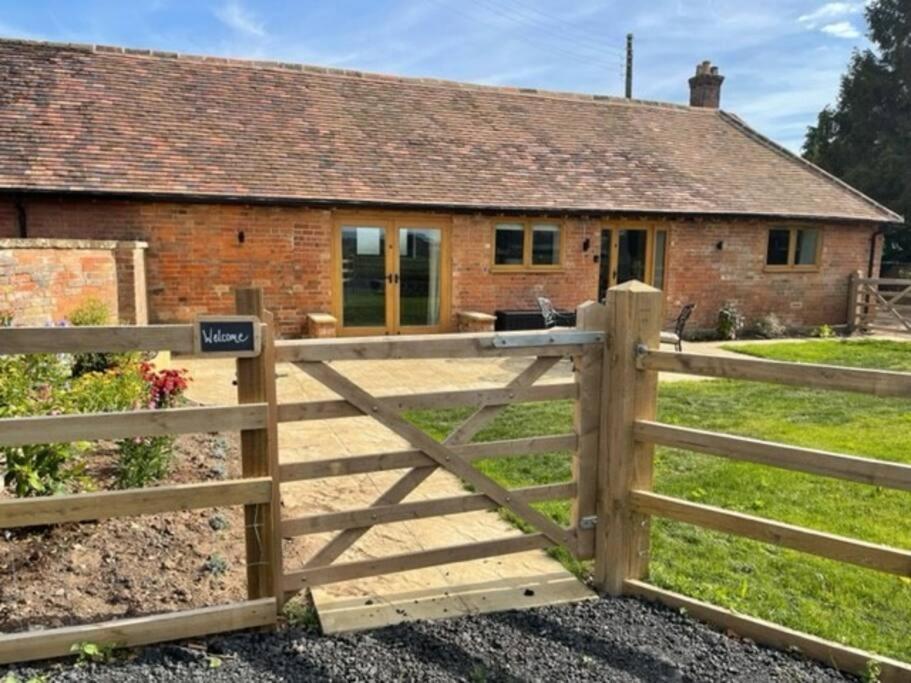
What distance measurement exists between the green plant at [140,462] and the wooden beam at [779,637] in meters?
2.99

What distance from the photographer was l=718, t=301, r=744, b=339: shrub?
48.5 ft

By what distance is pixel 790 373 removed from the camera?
9.57ft

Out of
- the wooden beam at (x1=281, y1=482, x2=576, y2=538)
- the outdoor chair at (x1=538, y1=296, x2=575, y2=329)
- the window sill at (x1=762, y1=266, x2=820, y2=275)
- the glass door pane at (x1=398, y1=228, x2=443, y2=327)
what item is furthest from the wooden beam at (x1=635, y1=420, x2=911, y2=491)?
the window sill at (x1=762, y1=266, x2=820, y2=275)

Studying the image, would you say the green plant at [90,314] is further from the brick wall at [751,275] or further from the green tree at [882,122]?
the green tree at [882,122]

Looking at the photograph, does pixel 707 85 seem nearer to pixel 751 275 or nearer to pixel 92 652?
pixel 751 275

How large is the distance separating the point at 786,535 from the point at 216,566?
279 centimetres

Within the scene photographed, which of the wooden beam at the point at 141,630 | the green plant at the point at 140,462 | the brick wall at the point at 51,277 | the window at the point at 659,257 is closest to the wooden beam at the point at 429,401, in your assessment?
the wooden beam at the point at 141,630

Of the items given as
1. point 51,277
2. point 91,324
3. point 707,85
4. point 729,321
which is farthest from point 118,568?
point 707,85

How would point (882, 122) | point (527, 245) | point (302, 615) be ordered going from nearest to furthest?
1. point (302, 615)
2. point (527, 245)
3. point (882, 122)

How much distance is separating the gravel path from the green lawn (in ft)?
1.42

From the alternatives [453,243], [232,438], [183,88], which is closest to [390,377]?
[232,438]

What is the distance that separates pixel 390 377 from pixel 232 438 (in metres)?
3.59

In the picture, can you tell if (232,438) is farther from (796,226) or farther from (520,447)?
(796,226)

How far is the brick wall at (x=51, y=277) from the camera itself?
22.4 ft
